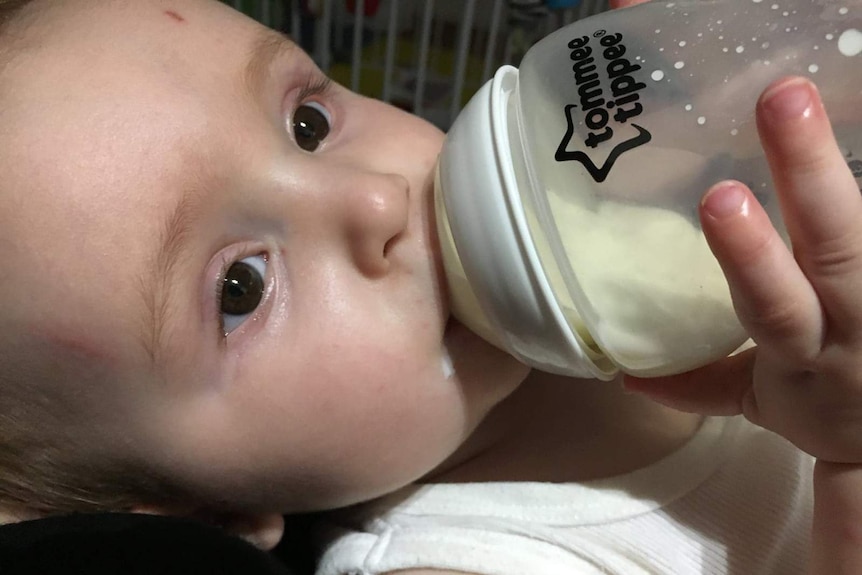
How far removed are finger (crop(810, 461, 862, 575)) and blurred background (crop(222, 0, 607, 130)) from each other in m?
0.76

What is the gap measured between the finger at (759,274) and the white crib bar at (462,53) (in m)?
0.73

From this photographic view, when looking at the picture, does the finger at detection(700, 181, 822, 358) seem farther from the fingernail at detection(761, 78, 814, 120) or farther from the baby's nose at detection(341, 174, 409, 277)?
the baby's nose at detection(341, 174, 409, 277)

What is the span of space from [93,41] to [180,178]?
0.13 meters

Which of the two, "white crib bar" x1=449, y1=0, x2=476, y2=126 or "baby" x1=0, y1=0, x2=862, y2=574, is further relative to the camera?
"white crib bar" x1=449, y1=0, x2=476, y2=126

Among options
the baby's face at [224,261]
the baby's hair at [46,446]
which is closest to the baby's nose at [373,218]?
the baby's face at [224,261]

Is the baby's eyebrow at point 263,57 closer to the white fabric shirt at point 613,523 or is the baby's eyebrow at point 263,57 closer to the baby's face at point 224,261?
the baby's face at point 224,261

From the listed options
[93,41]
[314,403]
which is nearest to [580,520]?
[314,403]

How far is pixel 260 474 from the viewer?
26.9 inches

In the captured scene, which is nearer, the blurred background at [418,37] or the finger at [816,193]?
the finger at [816,193]

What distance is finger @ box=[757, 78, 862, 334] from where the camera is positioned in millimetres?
430

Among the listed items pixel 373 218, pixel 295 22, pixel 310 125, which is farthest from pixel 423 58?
pixel 373 218

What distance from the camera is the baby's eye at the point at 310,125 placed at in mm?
697

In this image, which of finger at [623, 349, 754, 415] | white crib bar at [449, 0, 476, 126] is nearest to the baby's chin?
finger at [623, 349, 754, 415]

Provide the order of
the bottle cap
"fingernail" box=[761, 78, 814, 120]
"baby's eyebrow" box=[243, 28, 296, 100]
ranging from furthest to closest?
"baby's eyebrow" box=[243, 28, 296, 100] < the bottle cap < "fingernail" box=[761, 78, 814, 120]
